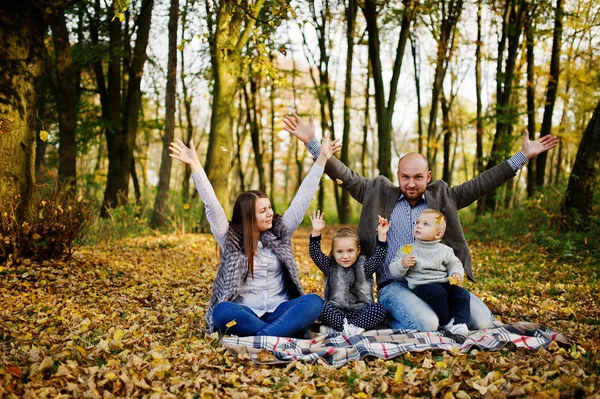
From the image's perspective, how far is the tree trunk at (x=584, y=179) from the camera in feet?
29.6

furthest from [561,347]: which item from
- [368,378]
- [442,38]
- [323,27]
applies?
[323,27]

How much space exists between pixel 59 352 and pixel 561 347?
152 inches

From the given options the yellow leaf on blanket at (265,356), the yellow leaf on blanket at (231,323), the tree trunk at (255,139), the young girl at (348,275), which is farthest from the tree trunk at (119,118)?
the yellow leaf on blanket at (265,356)

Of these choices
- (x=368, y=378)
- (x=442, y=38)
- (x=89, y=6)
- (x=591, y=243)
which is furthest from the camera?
(x=442, y=38)

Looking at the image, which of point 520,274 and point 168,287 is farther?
point 520,274

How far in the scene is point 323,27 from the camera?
1984cm

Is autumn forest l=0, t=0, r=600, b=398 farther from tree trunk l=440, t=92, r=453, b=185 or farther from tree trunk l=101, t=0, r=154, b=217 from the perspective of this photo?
tree trunk l=440, t=92, r=453, b=185

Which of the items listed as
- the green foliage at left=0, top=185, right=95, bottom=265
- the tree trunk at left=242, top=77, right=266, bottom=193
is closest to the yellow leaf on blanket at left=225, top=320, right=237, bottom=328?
the green foliage at left=0, top=185, right=95, bottom=265

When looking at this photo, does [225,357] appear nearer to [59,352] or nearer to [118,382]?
[118,382]

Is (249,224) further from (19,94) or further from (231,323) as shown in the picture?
(19,94)

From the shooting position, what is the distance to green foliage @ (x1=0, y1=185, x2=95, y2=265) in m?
6.38

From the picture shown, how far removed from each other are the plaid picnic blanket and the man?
42 centimetres

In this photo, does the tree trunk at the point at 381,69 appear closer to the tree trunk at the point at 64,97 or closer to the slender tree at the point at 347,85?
the slender tree at the point at 347,85

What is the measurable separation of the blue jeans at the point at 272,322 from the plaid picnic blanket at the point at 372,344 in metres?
0.12
